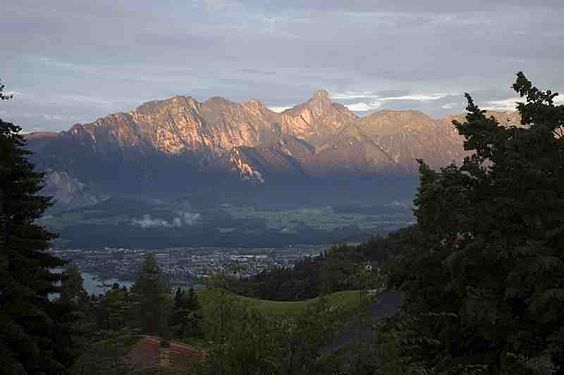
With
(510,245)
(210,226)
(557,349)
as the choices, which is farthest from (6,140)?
(210,226)

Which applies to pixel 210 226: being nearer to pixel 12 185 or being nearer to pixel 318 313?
pixel 12 185

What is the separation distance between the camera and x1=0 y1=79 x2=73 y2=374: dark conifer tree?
16.4 metres

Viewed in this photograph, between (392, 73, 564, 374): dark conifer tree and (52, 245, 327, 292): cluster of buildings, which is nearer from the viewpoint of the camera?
(52, 245, 327, 292): cluster of buildings

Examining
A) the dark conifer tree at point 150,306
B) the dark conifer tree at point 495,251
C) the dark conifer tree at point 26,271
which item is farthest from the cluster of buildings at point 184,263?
the dark conifer tree at point 495,251

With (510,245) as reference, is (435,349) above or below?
below

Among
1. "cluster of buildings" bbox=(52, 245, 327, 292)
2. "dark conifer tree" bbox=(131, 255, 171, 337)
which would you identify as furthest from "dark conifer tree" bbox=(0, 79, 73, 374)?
"dark conifer tree" bbox=(131, 255, 171, 337)

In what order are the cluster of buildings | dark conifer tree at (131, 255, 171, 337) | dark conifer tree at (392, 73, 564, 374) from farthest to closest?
dark conifer tree at (131, 255, 171, 337)
dark conifer tree at (392, 73, 564, 374)
the cluster of buildings

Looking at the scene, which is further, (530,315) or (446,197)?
(446,197)

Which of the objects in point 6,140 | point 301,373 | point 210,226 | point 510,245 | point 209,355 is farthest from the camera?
point 210,226

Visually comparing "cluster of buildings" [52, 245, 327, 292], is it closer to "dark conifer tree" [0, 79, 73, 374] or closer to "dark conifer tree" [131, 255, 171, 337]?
"dark conifer tree" [131, 255, 171, 337]

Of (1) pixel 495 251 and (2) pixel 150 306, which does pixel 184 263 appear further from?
(1) pixel 495 251

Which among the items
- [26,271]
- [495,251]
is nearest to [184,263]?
[26,271]

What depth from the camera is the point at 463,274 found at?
14094 millimetres

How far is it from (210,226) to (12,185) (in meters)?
159
